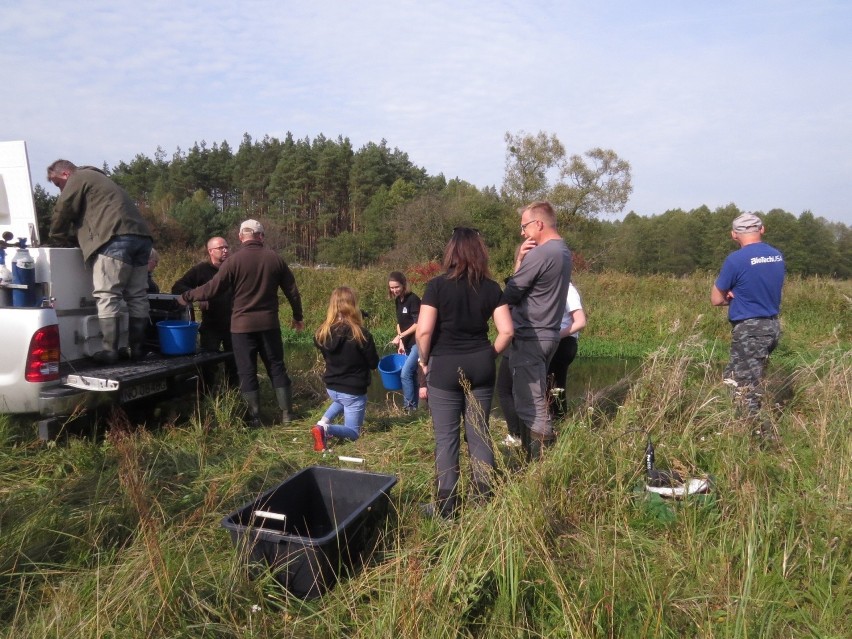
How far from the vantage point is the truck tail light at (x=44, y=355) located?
14.4 ft

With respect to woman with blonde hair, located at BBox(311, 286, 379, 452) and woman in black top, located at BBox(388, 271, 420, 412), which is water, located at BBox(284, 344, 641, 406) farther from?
woman with blonde hair, located at BBox(311, 286, 379, 452)

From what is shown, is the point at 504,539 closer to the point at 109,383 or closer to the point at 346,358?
the point at 346,358

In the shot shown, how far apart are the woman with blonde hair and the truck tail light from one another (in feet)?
6.49


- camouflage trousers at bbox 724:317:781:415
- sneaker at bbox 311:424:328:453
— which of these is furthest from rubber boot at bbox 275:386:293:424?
camouflage trousers at bbox 724:317:781:415

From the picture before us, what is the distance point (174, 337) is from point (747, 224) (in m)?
5.27

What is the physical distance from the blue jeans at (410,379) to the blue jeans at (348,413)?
60.6 inches

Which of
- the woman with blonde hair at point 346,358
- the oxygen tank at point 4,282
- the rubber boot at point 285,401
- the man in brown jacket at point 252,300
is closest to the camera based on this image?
the oxygen tank at point 4,282

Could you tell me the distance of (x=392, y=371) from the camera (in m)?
7.30

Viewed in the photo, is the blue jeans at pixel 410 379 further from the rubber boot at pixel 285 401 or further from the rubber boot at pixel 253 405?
the rubber boot at pixel 253 405

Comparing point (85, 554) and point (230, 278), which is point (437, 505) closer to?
point (85, 554)

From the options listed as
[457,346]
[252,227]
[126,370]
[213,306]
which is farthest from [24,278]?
[457,346]

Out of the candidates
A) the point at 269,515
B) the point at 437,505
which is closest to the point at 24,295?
the point at 269,515

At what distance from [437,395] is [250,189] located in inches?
2137

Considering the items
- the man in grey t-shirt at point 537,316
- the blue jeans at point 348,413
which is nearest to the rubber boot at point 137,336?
the blue jeans at point 348,413
